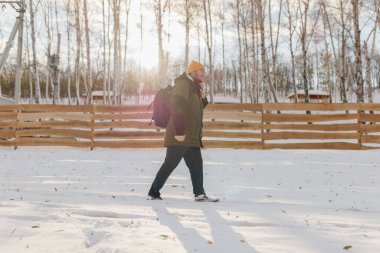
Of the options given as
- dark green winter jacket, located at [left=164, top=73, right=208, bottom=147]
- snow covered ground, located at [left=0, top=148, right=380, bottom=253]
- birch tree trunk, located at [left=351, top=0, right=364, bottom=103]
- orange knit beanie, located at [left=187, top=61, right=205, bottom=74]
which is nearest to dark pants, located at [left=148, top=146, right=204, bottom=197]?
dark green winter jacket, located at [left=164, top=73, right=208, bottom=147]

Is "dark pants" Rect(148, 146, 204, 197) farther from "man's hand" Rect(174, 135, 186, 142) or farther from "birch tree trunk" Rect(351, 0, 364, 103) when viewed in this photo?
"birch tree trunk" Rect(351, 0, 364, 103)

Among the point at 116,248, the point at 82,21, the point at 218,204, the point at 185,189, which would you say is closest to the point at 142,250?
the point at 116,248

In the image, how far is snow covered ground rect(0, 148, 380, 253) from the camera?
289 cm

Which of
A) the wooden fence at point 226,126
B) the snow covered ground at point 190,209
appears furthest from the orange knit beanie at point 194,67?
the wooden fence at point 226,126

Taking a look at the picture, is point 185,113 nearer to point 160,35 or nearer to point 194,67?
point 194,67

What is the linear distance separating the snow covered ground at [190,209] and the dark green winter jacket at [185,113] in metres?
Answer: 0.75

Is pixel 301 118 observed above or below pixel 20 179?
above

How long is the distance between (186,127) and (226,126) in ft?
20.6

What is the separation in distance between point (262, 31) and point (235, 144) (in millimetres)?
10845

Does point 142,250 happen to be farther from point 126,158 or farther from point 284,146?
point 284,146

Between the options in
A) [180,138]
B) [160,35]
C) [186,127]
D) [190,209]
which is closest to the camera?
[190,209]

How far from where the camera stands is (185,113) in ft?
14.2

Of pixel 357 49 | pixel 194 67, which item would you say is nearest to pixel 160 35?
pixel 357 49

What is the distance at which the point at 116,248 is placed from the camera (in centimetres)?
272
